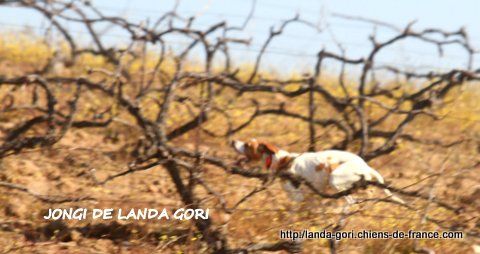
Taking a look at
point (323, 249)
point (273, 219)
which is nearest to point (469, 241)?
point (323, 249)

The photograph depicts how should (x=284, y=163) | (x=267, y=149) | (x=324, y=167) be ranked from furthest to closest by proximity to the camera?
(x=267, y=149) < (x=284, y=163) < (x=324, y=167)

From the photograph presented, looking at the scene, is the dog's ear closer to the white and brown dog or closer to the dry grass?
the white and brown dog

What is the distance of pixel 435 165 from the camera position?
8.78 metres

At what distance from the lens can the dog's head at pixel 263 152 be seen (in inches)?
251

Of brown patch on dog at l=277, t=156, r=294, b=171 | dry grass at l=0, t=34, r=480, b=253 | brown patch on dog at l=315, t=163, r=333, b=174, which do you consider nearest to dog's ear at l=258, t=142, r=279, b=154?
brown patch on dog at l=277, t=156, r=294, b=171

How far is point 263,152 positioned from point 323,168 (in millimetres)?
653

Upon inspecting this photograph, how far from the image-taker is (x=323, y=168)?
609 cm

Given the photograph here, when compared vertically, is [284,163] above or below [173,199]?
above

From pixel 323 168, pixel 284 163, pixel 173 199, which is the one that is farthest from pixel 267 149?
pixel 173 199

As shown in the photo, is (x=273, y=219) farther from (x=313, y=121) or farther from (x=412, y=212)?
(x=313, y=121)

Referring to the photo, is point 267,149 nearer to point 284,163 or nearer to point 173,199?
point 284,163

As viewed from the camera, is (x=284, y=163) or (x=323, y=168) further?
(x=284, y=163)

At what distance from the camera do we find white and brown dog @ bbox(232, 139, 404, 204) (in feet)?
19.5

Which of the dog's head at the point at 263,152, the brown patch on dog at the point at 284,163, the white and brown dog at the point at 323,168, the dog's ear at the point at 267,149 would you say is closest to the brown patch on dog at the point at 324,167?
the white and brown dog at the point at 323,168
